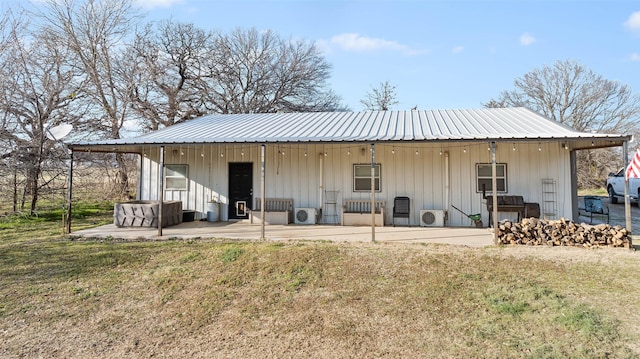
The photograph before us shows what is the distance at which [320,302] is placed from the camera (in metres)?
4.16

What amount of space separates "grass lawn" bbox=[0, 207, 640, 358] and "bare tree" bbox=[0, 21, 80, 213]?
6.21m

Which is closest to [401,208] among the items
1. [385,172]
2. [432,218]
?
[432,218]

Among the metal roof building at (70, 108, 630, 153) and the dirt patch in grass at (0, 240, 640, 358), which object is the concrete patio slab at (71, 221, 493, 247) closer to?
the dirt patch in grass at (0, 240, 640, 358)

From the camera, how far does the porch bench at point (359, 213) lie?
363 inches

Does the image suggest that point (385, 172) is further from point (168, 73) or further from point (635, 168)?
point (168, 73)

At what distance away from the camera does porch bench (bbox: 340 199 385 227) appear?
921 centimetres

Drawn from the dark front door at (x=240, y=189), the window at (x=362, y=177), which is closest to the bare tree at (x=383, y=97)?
the window at (x=362, y=177)

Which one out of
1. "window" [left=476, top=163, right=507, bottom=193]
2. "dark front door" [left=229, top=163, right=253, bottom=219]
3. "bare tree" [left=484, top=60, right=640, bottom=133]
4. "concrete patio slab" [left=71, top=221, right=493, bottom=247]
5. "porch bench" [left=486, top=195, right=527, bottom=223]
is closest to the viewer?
"concrete patio slab" [left=71, top=221, right=493, bottom=247]

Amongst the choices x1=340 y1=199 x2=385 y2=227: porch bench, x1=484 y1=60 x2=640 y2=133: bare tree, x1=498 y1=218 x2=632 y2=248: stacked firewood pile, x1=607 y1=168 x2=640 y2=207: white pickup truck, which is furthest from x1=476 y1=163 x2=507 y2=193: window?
x1=484 y1=60 x2=640 y2=133: bare tree

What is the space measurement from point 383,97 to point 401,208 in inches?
775

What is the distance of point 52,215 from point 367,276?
37.8ft

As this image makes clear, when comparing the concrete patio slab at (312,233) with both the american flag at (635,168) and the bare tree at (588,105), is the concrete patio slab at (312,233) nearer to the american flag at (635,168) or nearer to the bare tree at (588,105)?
the american flag at (635,168)

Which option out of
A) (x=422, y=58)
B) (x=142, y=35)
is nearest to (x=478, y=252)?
(x=422, y=58)

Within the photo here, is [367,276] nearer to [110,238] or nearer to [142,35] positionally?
[110,238]
